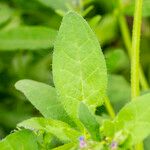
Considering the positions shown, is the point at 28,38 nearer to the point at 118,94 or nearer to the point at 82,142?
the point at 118,94

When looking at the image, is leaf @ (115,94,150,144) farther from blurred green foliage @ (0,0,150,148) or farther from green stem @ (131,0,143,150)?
blurred green foliage @ (0,0,150,148)

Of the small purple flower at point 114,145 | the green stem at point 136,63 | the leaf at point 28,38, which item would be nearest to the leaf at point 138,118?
the small purple flower at point 114,145

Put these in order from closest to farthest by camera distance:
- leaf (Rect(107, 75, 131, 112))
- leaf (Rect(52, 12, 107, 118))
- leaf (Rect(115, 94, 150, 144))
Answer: leaf (Rect(115, 94, 150, 144)), leaf (Rect(52, 12, 107, 118)), leaf (Rect(107, 75, 131, 112))

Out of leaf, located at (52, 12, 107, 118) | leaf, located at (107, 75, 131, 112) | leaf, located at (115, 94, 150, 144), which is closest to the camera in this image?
leaf, located at (115, 94, 150, 144)

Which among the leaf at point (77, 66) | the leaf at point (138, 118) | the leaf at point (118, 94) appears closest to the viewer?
the leaf at point (138, 118)

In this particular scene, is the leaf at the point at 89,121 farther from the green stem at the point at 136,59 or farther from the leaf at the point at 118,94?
the leaf at the point at 118,94

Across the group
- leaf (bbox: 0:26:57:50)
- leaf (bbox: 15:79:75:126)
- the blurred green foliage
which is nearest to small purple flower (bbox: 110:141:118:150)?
leaf (bbox: 15:79:75:126)
